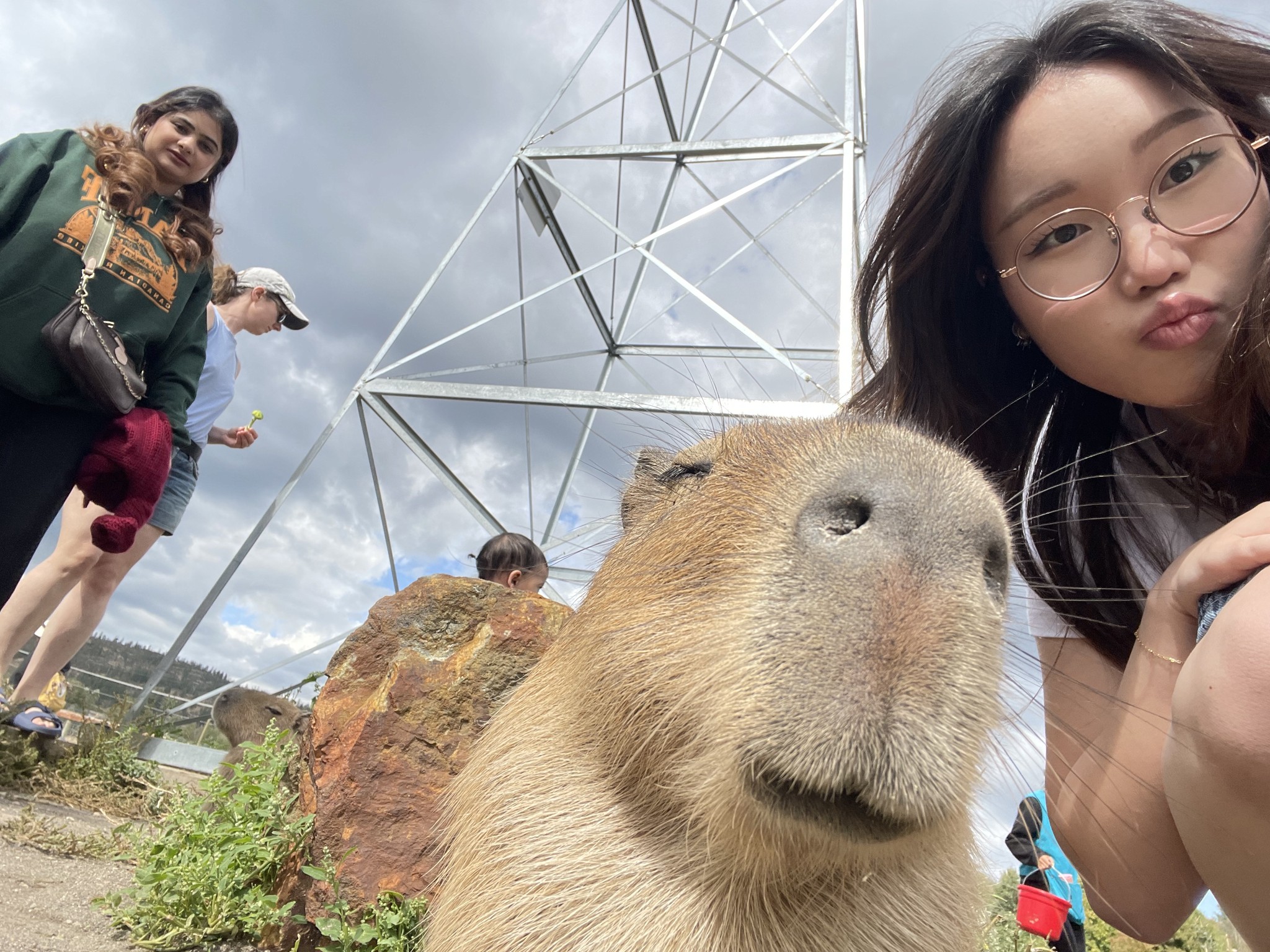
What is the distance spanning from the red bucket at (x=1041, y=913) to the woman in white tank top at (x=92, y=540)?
3.84 m

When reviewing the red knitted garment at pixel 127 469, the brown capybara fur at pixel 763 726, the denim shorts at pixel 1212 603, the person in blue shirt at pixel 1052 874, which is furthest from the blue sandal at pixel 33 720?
the denim shorts at pixel 1212 603

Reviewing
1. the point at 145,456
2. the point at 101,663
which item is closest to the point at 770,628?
the point at 145,456

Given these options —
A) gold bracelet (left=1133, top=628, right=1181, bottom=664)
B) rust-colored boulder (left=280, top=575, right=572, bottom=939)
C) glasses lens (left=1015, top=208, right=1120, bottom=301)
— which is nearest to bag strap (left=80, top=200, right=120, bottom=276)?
rust-colored boulder (left=280, top=575, right=572, bottom=939)

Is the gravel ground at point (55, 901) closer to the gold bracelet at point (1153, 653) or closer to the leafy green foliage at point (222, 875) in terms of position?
the leafy green foliage at point (222, 875)

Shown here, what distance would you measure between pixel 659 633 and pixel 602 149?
7025 mm

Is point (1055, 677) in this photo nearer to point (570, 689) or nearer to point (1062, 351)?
point (1062, 351)

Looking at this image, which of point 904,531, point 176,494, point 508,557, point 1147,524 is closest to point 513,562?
point 508,557

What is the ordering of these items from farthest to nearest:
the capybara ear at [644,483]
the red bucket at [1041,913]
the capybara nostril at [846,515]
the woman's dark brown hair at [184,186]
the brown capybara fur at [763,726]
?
the woman's dark brown hair at [184,186]
the red bucket at [1041,913]
the capybara ear at [644,483]
the capybara nostril at [846,515]
the brown capybara fur at [763,726]

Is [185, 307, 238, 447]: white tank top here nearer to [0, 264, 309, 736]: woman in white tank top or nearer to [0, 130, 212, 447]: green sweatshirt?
[0, 264, 309, 736]: woman in white tank top

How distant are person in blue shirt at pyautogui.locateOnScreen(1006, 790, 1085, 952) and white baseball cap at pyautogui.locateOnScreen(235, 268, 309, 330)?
5222 millimetres

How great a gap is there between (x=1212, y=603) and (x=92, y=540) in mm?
3665

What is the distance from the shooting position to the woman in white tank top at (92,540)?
12.4ft

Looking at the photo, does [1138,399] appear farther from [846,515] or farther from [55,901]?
[55,901]

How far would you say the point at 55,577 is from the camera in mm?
3785
